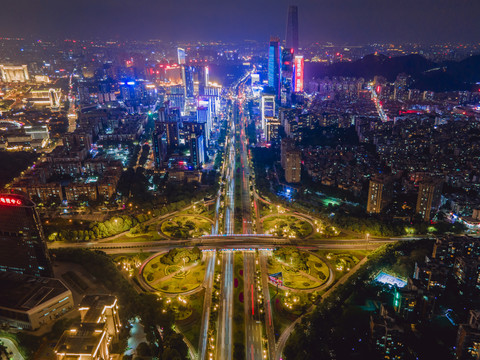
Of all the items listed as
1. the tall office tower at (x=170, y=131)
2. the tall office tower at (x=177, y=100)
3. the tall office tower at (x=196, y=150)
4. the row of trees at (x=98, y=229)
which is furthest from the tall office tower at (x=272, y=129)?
the row of trees at (x=98, y=229)

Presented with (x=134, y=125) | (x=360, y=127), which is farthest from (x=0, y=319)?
(x=360, y=127)

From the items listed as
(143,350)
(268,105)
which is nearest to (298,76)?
(268,105)

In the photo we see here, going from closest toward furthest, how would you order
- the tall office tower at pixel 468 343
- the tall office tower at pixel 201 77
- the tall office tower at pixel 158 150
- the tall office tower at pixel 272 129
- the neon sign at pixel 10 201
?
the tall office tower at pixel 468 343 < the neon sign at pixel 10 201 < the tall office tower at pixel 158 150 < the tall office tower at pixel 272 129 < the tall office tower at pixel 201 77

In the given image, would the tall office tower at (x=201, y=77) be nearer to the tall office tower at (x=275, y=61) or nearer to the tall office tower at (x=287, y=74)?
the tall office tower at (x=275, y=61)

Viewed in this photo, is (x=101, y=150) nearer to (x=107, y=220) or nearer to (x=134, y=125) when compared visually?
(x=134, y=125)

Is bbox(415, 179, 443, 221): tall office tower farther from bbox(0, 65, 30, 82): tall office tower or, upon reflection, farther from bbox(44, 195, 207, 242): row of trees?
bbox(0, 65, 30, 82): tall office tower

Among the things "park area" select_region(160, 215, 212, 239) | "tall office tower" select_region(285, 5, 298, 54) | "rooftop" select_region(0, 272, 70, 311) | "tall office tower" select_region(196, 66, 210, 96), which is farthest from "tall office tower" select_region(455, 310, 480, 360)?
"tall office tower" select_region(285, 5, 298, 54)
